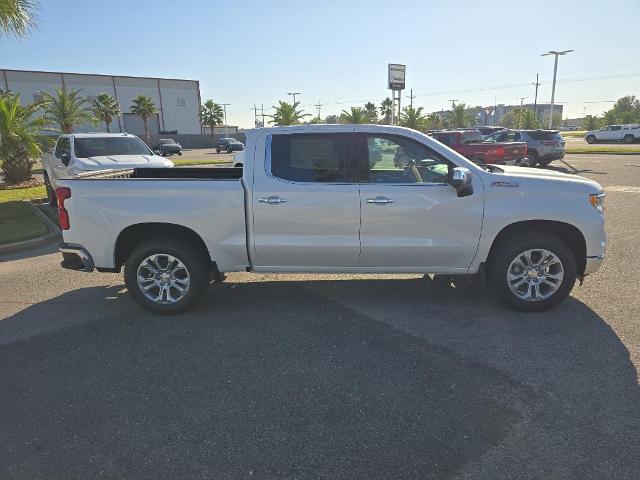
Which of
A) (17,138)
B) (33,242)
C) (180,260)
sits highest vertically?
(17,138)

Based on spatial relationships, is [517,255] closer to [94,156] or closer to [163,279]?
[163,279]

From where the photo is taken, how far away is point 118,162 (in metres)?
10.3

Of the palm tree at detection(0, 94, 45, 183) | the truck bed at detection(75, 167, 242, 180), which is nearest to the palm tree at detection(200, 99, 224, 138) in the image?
the palm tree at detection(0, 94, 45, 183)

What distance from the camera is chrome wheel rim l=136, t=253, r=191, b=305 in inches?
195

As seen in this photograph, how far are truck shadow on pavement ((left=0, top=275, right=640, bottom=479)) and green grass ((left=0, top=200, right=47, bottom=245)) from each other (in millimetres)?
3663

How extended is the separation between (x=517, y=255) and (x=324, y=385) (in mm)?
2481

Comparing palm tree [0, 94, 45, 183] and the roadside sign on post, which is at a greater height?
the roadside sign on post

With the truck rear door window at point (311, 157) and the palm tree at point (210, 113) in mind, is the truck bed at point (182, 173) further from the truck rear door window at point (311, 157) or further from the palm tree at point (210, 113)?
the palm tree at point (210, 113)

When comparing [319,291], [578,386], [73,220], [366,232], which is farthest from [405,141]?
[73,220]

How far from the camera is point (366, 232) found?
4.76 m

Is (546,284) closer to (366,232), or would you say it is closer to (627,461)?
(366,232)

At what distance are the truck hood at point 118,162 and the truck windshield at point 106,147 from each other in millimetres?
502

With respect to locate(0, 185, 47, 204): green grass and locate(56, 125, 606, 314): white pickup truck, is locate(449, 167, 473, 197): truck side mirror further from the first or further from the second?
locate(0, 185, 47, 204): green grass

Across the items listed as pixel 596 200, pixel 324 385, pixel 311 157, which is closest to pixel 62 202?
pixel 311 157
